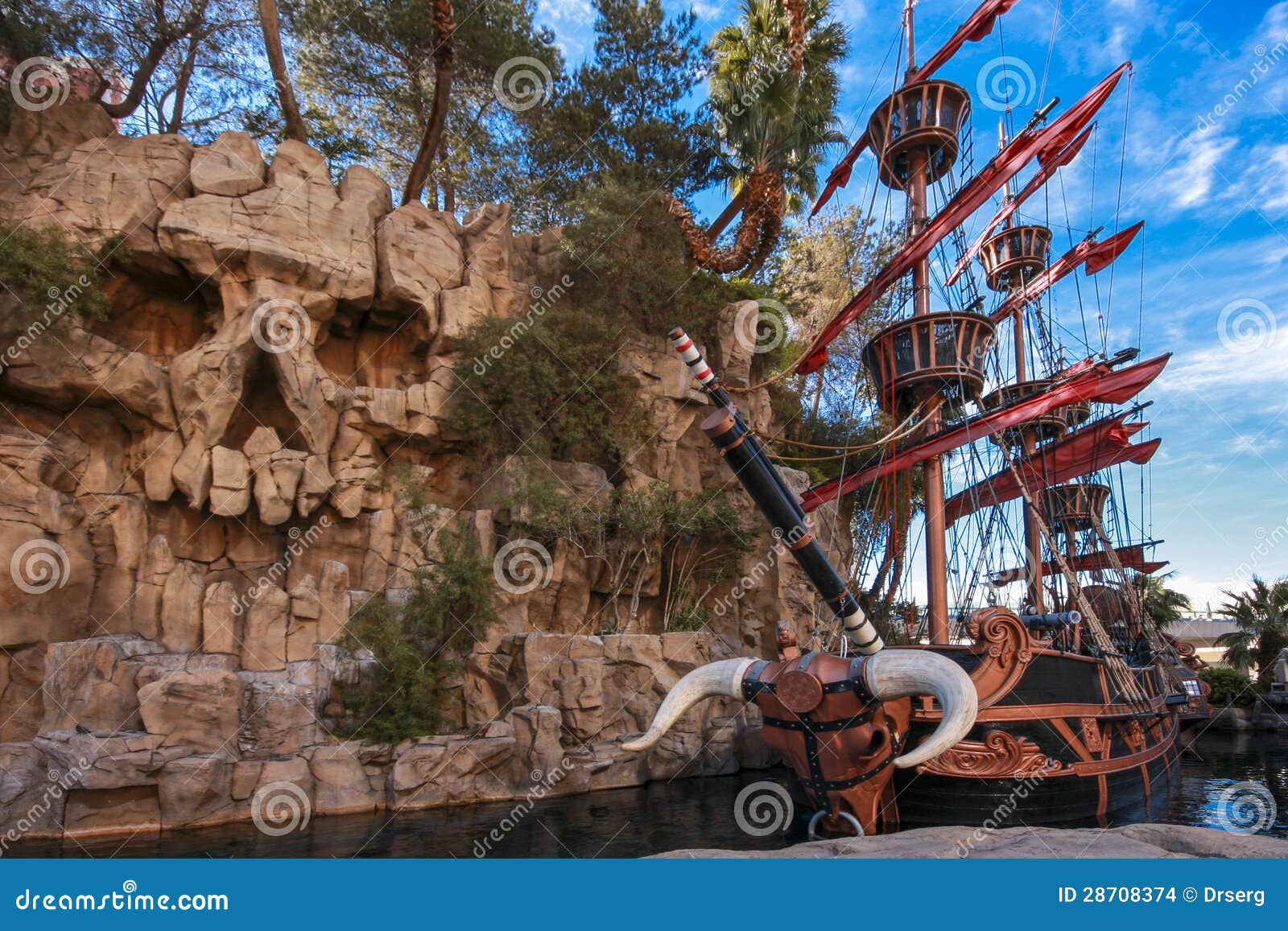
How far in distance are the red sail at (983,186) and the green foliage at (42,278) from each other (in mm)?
16111

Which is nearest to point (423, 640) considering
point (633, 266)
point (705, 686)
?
point (705, 686)

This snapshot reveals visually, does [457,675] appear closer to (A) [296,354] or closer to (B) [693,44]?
(A) [296,354]

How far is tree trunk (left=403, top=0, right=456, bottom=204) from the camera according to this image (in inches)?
732

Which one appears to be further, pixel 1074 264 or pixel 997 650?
pixel 1074 264

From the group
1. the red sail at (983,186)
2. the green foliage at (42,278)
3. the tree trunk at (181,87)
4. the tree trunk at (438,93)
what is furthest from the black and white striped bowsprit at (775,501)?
the tree trunk at (181,87)

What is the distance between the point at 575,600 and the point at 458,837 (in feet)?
26.3

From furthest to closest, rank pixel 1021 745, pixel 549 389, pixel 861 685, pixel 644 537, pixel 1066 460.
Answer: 1. pixel 1066 460
2. pixel 549 389
3. pixel 644 537
4. pixel 1021 745
5. pixel 861 685

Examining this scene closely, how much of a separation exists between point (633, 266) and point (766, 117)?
514 centimetres

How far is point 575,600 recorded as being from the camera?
18.0 metres

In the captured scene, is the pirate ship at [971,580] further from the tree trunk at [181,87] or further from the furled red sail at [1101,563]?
the tree trunk at [181,87]

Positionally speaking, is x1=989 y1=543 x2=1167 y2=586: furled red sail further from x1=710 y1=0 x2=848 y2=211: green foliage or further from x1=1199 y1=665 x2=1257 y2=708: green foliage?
x1=710 y1=0 x2=848 y2=211: green foliage

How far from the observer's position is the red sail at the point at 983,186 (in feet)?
59.8

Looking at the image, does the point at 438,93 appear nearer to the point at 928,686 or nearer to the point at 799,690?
the point at 799,690

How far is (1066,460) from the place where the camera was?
2214cm
